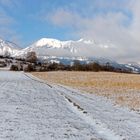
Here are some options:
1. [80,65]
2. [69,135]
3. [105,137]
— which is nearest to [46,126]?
[69,135]

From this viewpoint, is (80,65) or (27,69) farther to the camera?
(80,65)

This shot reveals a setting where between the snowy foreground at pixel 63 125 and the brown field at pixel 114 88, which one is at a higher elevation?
the snowy foreground at pixel 63 125

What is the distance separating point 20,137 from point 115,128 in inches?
157

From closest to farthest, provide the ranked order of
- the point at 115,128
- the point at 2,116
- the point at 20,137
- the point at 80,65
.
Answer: the point at 20,137
the point at 115,128
the point at 2,116
the point at 80,65

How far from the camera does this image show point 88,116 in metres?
17.0

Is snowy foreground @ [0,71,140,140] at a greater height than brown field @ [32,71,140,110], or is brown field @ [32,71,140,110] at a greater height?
snowy foreground @ [0,71,140,140]

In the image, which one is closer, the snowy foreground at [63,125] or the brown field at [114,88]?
the snowy foreground at [63,125]

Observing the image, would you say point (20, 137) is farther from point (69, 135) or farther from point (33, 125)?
point (33, 125)

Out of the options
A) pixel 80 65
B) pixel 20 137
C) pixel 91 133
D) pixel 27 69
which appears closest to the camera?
pixel 20 137

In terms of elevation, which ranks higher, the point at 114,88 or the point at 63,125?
the point at 63,125

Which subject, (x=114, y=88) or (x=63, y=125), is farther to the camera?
(x=114, y=88)

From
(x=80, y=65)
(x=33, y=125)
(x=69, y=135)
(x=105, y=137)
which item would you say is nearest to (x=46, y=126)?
(x=33, y=125)

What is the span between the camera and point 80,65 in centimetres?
18375

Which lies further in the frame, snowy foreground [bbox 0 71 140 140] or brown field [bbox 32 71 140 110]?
brown field [bbox 32 71 140 110]
